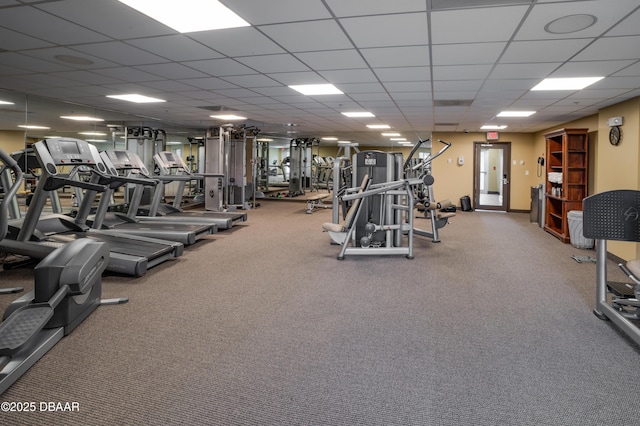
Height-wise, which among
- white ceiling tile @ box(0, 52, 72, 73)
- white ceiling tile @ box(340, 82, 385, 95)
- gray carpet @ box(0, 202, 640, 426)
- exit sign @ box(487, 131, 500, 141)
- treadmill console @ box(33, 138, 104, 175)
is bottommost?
gray carpet @ box(0, 202, 640, 426)

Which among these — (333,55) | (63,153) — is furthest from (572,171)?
(63,153)

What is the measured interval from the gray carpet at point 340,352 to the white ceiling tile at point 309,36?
228 cm

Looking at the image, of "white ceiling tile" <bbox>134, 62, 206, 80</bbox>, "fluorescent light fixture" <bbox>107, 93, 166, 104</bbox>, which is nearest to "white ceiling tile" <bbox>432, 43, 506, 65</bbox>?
"white ceiling tile" <bbox>134, 62, 206, 80</bbox>

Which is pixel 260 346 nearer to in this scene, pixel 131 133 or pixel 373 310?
pixel 373 310

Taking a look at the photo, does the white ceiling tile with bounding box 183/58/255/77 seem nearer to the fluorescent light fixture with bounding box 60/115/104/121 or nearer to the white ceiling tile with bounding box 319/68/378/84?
the white ceiling tile with bounding box 319/68/378/84

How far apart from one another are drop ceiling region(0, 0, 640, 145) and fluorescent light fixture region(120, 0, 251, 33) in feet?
0.28

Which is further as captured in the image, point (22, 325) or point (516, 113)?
point (516, 113)

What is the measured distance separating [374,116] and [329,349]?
6741mm

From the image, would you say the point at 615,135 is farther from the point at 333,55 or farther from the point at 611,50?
A: the point at 333,55

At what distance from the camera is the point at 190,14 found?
294cm

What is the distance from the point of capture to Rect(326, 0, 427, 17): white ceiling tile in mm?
2637

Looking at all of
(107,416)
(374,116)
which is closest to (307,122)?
(374,116)

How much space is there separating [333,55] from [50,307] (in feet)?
10.4

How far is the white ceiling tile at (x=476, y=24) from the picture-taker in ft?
9.05
